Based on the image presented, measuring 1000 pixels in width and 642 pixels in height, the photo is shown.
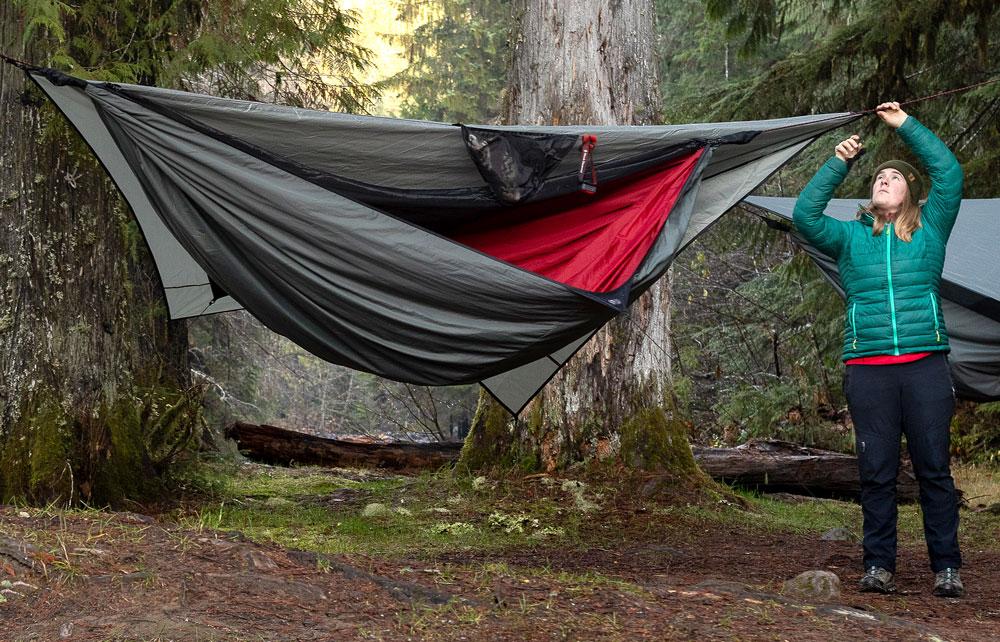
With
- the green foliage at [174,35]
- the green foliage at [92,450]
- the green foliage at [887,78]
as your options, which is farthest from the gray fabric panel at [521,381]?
the green foliage at [887,78]

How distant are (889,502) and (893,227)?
0.92 metres

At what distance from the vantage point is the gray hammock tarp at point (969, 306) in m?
4.17

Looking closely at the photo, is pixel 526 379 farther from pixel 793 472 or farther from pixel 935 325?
pixel 793 472

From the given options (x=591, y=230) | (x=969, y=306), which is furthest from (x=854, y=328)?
(x=969, y=306)

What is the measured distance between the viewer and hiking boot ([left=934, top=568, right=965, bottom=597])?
2975mm

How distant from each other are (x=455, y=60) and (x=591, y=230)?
12.8 m

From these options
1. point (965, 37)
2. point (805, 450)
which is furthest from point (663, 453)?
point (965, 37)

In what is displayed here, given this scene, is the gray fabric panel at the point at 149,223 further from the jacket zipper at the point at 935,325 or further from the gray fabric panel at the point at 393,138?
the jacket zipper at the point at 935,325

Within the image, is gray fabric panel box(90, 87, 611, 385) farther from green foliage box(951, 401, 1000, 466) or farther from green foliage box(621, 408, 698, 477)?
green foliage box(951, 401, 1000, 466)

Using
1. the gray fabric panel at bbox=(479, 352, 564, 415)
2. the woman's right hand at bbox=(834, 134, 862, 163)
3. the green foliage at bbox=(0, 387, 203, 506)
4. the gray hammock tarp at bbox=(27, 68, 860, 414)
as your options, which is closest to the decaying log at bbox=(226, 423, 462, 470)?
the green foliage at bbox=(0, 387, 203, 506)

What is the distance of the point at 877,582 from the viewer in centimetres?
301

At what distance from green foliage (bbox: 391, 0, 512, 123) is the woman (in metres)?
11.9

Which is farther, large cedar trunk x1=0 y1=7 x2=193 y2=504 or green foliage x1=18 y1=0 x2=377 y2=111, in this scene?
green foliage x1=18 y1=0 x2=377 y2=111

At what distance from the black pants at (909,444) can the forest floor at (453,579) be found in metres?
0.17
